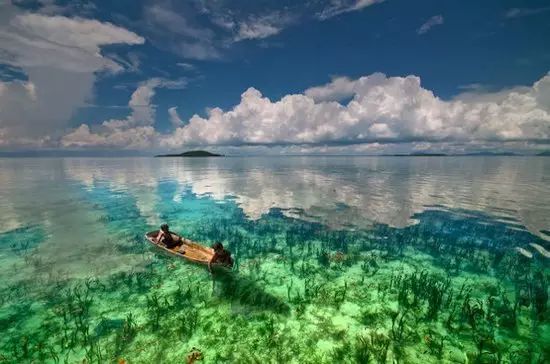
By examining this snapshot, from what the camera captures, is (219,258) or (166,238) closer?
(219,258)

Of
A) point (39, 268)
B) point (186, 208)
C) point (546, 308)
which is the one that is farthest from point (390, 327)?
point (186, 208)

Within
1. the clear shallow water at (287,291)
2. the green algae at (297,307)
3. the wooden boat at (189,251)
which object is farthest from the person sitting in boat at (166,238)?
the green algae at (297,307)

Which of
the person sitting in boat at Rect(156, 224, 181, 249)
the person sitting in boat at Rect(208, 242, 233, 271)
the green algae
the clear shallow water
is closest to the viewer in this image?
the green algae

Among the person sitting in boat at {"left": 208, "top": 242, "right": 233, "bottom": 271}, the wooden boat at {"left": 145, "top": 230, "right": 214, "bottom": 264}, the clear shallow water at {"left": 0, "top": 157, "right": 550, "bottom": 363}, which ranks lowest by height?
the clear shallow water at {"left": 0, "top": 157, "right": 550, "bottom": 363}

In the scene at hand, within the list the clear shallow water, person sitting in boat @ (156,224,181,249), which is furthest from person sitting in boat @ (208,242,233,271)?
person sitting in boat @ (156,224,181,249)

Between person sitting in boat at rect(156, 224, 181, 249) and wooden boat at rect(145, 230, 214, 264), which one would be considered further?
person sitting in boat at rect(156, 224, 181, 249)

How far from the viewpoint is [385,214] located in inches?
1314

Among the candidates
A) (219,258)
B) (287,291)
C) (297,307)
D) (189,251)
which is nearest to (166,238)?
(189,251)

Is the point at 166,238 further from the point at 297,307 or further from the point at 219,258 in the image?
the point at 297,307

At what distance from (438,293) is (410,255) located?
7367 mm

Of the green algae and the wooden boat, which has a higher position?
the wooden boat

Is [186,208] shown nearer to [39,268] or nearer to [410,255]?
[39,268]

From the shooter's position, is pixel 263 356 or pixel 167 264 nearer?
pixel 263 356

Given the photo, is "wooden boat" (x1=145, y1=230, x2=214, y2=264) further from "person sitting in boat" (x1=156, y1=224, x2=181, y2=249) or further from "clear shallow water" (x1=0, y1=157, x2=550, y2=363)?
"clear shallow water" (x1=0, y1=157, x2=550, y2=363)
